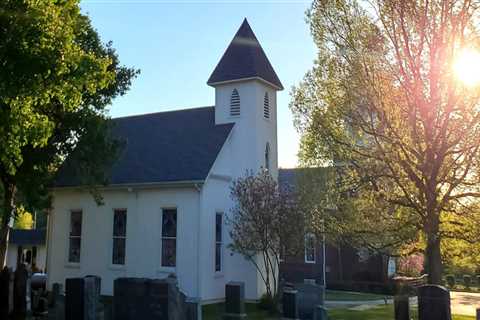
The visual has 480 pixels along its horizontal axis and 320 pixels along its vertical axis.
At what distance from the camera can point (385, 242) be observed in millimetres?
17078

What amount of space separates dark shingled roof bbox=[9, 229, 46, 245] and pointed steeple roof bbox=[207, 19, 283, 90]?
33453mm

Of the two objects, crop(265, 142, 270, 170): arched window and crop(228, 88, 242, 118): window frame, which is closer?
crop(228, 88, 242, 118): window frame

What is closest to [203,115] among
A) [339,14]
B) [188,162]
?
[188,162]

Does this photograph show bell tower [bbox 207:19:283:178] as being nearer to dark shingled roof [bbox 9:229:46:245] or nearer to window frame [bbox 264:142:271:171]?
window frame [bbox 264:142:271:171]

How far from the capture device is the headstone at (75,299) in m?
12.0

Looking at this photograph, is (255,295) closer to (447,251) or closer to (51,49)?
(447,251)

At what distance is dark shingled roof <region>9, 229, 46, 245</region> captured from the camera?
50406 millimetres

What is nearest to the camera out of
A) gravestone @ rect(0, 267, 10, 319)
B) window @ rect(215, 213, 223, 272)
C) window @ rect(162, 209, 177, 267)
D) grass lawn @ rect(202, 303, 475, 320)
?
gravestone @ rect(0, 267, 10, 319)

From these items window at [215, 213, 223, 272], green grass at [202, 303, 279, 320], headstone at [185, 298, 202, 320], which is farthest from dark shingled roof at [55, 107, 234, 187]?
headstone at [185, 298, 202, 320]

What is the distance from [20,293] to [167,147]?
11183mm

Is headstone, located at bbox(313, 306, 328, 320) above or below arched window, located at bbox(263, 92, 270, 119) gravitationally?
below

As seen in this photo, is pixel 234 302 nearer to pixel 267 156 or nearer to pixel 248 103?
pixel 267 156

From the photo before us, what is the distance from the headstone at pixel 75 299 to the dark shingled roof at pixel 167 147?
9570mm

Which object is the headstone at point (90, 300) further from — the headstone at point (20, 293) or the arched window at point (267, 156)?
the arched window at point (267, 156)
